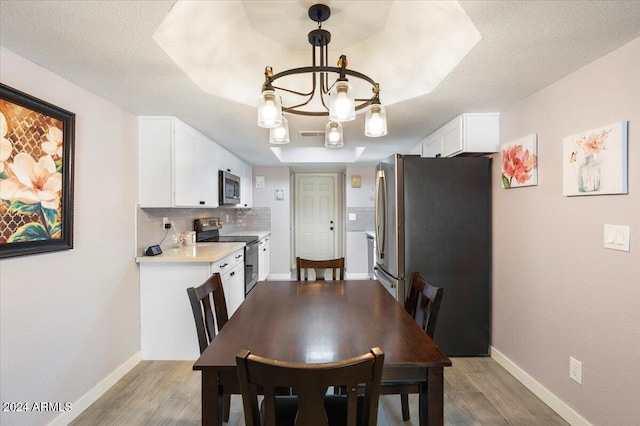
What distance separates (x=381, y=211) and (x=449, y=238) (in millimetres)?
666

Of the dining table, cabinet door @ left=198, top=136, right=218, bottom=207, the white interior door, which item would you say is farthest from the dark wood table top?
the white interior door

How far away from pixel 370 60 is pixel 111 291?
2.58 meters

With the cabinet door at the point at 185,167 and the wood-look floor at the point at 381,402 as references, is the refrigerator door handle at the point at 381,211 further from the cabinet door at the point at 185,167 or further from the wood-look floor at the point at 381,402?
the cabinet door at the point at 185,167

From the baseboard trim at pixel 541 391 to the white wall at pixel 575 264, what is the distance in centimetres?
3

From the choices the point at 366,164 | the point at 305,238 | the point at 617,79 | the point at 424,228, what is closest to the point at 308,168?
the point at 366,164

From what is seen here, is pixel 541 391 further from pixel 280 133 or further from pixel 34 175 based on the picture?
pixel 34 175

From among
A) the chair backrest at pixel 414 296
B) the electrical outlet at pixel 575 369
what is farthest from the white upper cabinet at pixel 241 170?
the electrical outlet at pixel 575 369

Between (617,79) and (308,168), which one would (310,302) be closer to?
(617,79)

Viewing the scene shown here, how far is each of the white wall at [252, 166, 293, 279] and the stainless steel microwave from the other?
125 centimetres

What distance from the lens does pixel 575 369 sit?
192 centimetres

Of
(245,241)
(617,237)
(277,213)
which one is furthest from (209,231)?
(617,237)

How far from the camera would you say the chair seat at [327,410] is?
1.22 meters

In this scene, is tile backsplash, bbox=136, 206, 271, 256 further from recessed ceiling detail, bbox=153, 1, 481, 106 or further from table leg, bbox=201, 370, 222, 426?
table leg, bbox=201, 370, 222, 426

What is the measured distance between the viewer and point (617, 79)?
5.38ft
